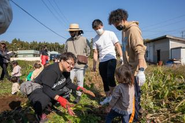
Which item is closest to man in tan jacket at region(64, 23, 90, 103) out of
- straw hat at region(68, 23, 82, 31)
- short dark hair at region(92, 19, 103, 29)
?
straw hat at region(68, 23, 82, 31)

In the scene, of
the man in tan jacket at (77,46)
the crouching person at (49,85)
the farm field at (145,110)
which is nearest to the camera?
the crouching person at (49,85)

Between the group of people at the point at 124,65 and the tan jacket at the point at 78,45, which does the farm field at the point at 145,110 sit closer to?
the group of people at the point at 124,65

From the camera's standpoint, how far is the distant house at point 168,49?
16331 mm

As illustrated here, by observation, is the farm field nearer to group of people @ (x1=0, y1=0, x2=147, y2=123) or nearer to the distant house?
group of people @ (x1=0, y1=0, x2=147, y2=123)

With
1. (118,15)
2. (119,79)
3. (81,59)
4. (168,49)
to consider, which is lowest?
(119,79)

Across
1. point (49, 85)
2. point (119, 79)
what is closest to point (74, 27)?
point (49, 85)

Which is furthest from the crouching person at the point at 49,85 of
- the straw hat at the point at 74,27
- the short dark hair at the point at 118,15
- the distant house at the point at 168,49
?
the distant house at the point at 168,49

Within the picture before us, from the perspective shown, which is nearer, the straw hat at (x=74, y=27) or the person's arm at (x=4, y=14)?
the person's arm at (x=4, y=14)

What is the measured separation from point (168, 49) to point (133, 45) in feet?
61.6

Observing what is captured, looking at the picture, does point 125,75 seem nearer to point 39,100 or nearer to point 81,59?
point 39,100

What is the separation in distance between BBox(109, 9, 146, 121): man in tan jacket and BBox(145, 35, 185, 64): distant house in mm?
15036

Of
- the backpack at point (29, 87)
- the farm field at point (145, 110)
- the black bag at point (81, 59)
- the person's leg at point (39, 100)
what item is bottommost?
the farm field at point (145, 110)

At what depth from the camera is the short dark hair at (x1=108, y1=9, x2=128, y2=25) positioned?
8.70 feet

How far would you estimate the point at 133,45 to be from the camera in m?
2.50
